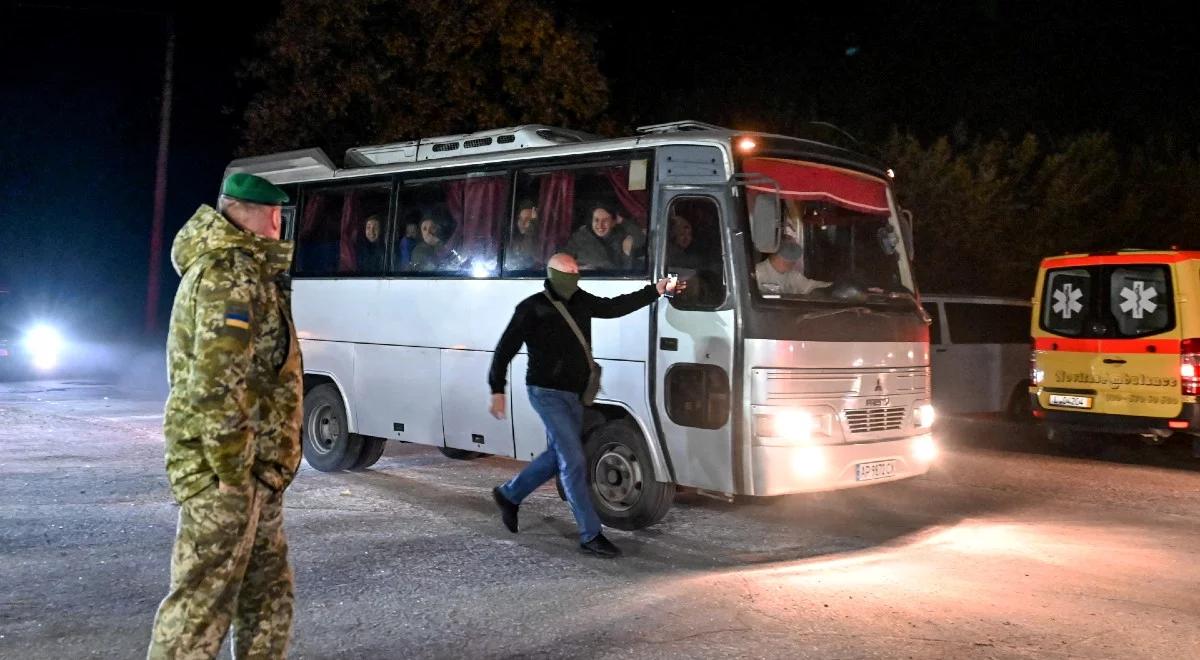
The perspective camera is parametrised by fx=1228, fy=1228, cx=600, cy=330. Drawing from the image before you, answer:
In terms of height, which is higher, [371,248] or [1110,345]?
[371,248]

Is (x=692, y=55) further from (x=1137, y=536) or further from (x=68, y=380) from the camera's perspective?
(x=1137, y=536)

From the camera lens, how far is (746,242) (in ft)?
26.8

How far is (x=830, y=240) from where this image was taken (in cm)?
888

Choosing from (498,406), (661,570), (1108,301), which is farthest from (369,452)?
(1108,301)

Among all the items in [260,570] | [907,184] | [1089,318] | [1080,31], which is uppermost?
[1080,31]

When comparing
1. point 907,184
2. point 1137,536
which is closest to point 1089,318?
point 1137,536

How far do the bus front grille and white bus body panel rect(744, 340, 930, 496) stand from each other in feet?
0.04

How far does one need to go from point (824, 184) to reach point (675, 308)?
1460 mm

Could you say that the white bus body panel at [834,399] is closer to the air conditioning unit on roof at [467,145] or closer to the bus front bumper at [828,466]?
the bus front bumper at [828,466]

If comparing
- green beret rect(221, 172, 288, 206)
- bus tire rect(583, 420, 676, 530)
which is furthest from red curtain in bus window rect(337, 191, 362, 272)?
green beret rect(221, 172, 288, 206)

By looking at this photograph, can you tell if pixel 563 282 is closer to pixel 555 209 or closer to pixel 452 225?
pixel 555 209

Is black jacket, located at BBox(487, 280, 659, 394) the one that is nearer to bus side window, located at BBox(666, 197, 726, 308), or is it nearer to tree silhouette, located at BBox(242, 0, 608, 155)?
bus side window, located at BBox(666, 197, 726, 308)

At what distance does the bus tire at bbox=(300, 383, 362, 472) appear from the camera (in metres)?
11.4

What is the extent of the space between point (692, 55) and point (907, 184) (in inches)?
506
